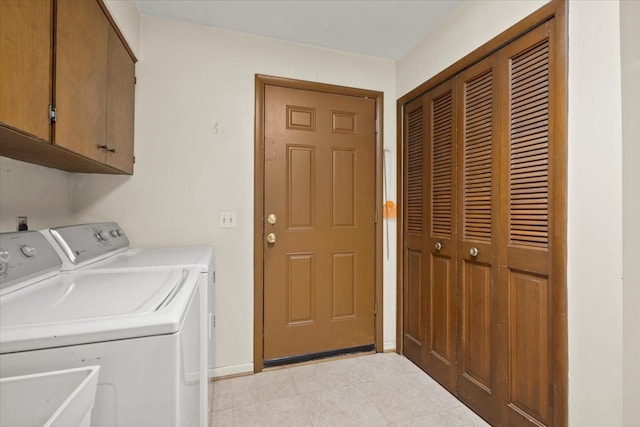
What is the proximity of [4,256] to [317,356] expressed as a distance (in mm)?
1941

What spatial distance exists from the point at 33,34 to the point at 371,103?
204 cm

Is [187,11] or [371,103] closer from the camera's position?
[187,11]

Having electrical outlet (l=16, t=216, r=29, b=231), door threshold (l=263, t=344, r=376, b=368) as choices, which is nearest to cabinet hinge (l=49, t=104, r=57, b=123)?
electrical outlet (l=16, t=216, r=29, b=231)

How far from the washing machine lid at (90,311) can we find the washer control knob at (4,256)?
10cm

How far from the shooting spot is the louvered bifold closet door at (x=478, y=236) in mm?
1583

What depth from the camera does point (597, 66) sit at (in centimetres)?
115

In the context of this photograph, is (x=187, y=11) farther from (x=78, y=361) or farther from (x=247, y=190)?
(x=78, y=361)

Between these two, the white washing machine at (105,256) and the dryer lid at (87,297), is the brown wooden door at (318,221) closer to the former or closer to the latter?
the white washing machine at (105,256)

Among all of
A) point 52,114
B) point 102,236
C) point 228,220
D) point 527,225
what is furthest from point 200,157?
point 527,225

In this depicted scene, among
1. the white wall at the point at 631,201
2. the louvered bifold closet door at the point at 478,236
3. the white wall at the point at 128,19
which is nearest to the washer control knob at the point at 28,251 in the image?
the white wall at the point at 128,19

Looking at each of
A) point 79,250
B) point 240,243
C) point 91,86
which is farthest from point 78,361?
point 240,243

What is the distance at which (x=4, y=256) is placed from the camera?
3.02 ft

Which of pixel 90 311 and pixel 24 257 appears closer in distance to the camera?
pixel 90 311

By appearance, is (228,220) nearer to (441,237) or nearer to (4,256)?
(4,256)
